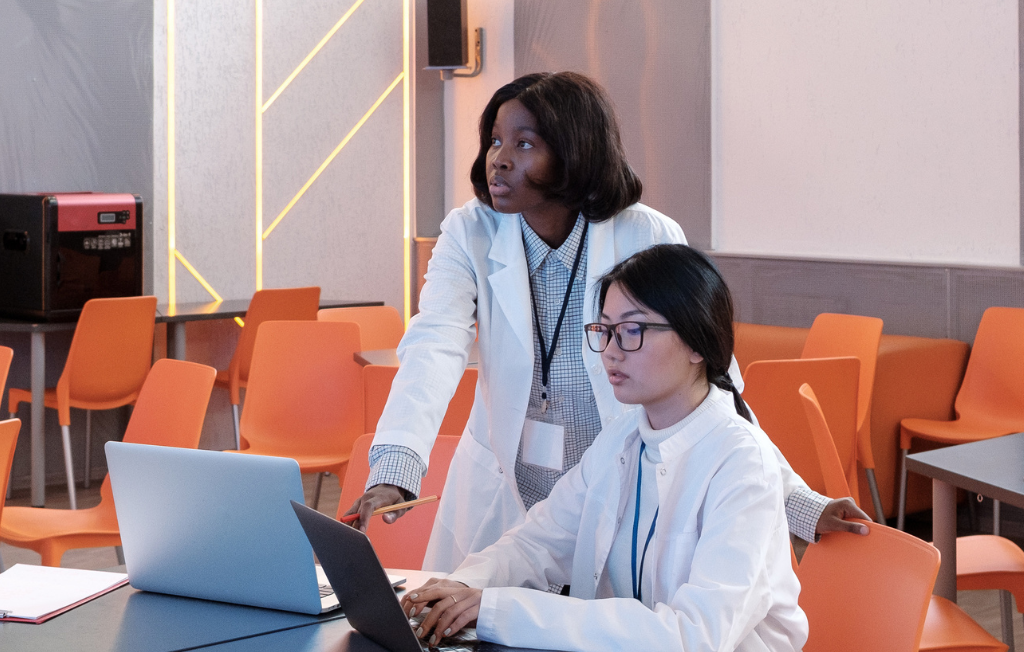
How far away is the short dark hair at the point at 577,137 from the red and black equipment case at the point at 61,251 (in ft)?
11.7

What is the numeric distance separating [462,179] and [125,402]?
3074mm

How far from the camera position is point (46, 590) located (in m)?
1.65

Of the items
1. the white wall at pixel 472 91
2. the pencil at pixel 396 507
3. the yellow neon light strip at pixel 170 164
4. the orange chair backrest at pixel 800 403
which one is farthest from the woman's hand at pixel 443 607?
the white wall at pixel 472 91

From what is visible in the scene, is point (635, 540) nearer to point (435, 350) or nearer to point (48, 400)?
point (435, 350)

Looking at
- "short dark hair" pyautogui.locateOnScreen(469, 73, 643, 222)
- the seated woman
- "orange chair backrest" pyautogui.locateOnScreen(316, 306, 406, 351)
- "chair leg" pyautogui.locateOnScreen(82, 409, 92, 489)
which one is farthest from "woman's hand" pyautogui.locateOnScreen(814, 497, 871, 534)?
"chair leg" pyautogui.locateOnScreen(82, 409, 92, 489)

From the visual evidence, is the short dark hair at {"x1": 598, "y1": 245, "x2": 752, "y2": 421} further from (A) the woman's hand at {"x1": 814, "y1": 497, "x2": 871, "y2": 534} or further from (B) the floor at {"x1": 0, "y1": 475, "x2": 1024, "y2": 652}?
(B) the floor at {"x1": 0, "y1": 475, "x2": 1024, "y2": 652}

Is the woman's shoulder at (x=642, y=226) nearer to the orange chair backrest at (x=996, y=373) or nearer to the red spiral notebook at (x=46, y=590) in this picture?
the red spiral notebook at (x=46, y=590)

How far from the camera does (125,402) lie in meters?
4.96

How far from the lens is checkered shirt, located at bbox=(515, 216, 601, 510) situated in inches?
74.4

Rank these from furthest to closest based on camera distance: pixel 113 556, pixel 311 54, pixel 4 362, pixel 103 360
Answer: pixel 311 54
pixel 103 360
pixel 113 556
pixel 4 362

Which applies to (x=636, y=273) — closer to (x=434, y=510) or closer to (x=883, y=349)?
(x=434, y=510)

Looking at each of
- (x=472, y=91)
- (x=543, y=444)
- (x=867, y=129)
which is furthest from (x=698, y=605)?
(x=472, y=91)

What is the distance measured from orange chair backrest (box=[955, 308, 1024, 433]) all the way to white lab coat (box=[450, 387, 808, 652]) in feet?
10.3

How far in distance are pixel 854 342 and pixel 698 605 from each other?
333 centimetres
